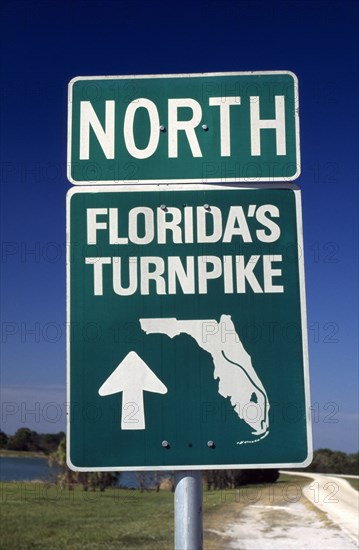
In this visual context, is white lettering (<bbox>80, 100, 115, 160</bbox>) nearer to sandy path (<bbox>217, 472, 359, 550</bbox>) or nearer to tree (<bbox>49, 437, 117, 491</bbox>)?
sandy path (<bbox>217, 472, 359, 550</bbox>)

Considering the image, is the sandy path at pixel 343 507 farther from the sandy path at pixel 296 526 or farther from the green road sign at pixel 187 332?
the green road sign at pixel 187 332

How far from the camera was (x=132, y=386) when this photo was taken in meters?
1.94

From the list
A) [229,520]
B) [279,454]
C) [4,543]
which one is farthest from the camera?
[229,520]

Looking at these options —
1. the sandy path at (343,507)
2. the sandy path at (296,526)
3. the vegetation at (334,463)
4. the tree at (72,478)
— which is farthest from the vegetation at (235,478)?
the vegetation at (334,463)

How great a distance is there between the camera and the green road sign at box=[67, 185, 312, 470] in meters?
1.93

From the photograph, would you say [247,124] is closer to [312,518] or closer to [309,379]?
[309,379]

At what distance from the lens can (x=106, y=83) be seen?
2201mm

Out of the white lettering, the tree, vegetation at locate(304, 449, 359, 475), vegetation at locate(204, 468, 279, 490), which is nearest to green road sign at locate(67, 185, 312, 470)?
Answer: the white lettering

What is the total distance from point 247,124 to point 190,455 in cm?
102

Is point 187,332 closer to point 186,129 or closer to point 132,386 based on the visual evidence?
point 132,386

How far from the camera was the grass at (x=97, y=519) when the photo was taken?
15.5 metres

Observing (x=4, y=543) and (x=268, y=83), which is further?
(x=4, y=543)

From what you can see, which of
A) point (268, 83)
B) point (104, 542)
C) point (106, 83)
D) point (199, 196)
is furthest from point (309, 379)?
point (104, 542)

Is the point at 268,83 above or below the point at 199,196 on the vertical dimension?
above
